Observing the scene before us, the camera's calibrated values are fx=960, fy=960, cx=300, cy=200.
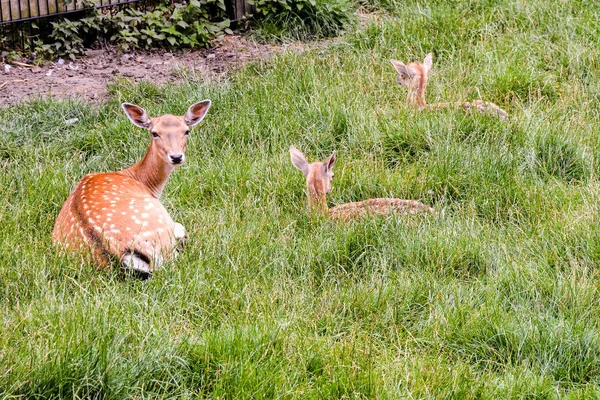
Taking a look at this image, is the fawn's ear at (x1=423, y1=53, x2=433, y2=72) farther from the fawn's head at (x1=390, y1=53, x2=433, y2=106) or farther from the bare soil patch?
the bare soil patch

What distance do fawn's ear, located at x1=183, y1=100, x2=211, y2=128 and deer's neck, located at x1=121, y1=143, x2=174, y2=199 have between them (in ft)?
1.02

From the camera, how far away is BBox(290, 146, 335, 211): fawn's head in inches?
250

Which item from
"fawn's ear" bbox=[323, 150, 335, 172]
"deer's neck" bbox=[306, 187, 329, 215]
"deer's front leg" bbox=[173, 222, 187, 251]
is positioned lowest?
"deer's front leg" bbox=[173, 222, 187, 251]

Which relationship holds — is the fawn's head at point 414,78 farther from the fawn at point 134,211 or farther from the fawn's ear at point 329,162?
the fawn at point 134,211

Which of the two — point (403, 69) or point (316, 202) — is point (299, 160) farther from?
point (403, 69)

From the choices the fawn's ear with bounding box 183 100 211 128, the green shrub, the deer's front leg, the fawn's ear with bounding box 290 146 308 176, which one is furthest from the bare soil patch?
the deer's front leg

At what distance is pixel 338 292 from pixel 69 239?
5.18ft

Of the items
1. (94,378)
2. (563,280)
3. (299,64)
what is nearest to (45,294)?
(94,378)

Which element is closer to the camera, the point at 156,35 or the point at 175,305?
the point at 175,305

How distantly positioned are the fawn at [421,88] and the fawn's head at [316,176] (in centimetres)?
149

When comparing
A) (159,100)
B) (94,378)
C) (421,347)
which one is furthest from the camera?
(159,100)

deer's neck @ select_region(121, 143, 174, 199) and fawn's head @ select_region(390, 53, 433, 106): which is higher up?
fawn's head @ select_region(390, 53, 433, 106)

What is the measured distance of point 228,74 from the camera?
8953 mm

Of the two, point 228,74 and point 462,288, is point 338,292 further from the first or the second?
point 228,74
